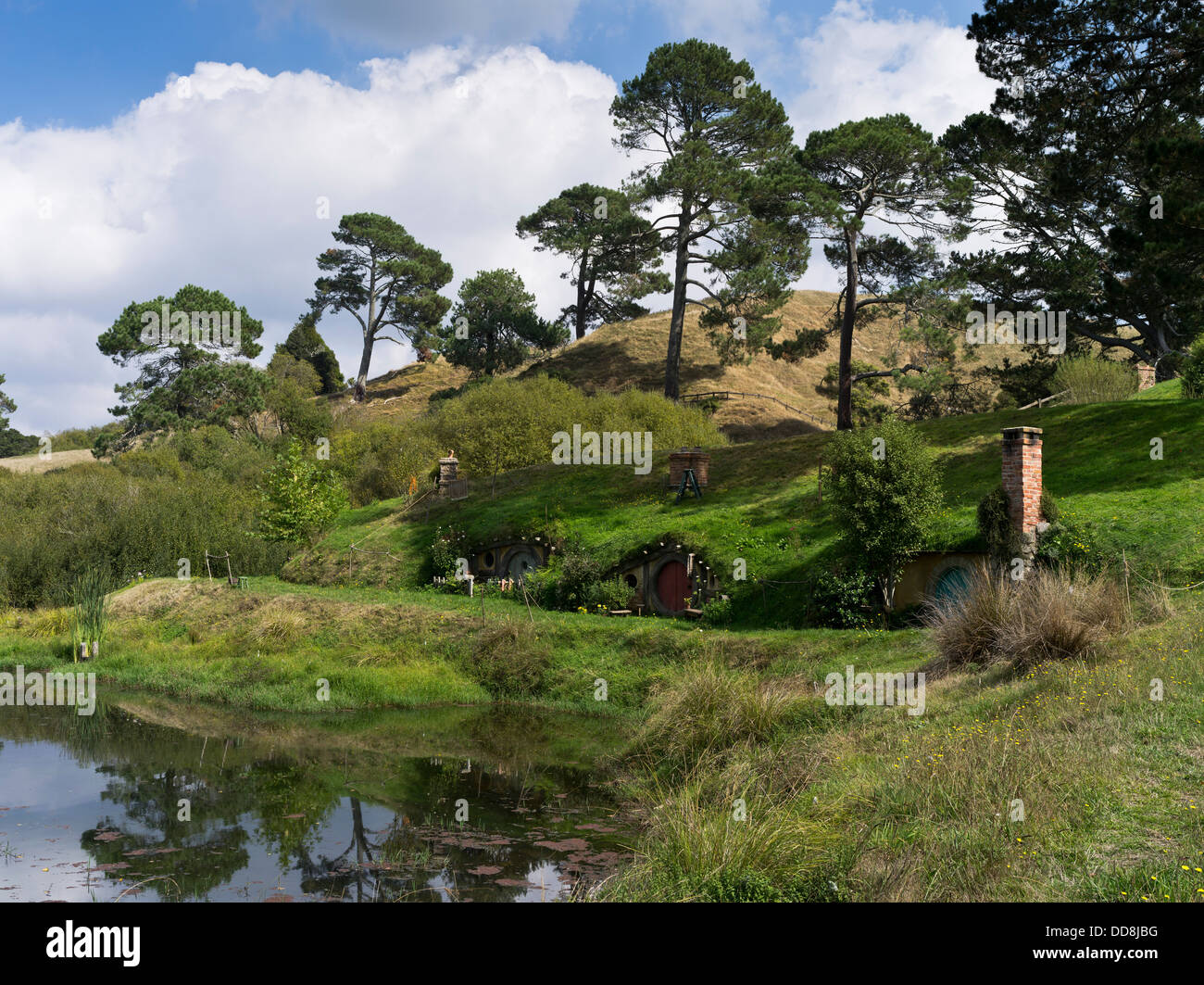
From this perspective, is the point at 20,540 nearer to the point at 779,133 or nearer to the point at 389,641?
the point at 389,641

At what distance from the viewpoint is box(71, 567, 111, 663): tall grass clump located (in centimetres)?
2822

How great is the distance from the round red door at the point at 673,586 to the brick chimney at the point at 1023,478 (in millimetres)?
9758

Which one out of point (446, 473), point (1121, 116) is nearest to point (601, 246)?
point (446, 473)

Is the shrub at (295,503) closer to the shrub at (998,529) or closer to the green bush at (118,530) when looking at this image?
the green bush at (118,530)

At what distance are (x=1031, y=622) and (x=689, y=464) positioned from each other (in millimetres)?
18812

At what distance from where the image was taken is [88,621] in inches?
1131

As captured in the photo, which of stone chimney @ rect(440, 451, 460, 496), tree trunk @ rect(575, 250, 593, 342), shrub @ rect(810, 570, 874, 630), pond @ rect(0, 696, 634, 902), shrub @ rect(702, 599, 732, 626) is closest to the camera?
pond @ rect(0, 696, 634, 902)

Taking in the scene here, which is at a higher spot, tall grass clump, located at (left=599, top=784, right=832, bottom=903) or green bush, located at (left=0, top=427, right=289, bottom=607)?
green bush, located at (left=0, top=427, right=289, bottom=607)

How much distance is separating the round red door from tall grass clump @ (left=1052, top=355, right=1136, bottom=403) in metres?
18.3

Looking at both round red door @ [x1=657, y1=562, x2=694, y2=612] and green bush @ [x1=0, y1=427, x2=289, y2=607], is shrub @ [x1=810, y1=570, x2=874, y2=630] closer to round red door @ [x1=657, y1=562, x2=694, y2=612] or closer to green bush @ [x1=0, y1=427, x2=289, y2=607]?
round red door @ [x1=657, y1=562, x2=694, y2=612]

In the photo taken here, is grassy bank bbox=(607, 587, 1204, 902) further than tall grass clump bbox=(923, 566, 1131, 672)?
No

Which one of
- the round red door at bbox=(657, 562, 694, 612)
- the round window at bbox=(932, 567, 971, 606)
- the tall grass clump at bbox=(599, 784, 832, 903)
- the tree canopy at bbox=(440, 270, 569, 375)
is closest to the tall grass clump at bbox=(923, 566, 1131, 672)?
the round window at bbox=(932, 567, 971, 606)

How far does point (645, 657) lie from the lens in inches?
907
